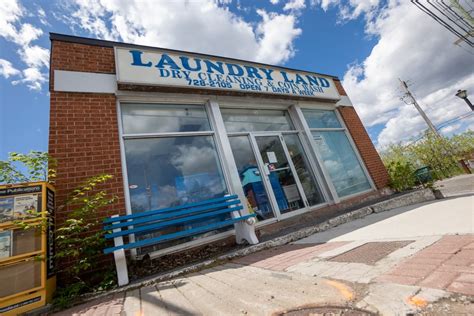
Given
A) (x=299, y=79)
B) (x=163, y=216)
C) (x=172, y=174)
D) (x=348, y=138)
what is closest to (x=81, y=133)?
(x=172, y=174)

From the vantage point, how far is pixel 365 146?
690cm

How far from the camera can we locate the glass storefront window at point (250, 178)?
4.74 m

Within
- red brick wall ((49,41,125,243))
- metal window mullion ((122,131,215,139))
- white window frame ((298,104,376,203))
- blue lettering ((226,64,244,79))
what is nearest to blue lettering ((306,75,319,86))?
white window frame ((298,104,376,203))

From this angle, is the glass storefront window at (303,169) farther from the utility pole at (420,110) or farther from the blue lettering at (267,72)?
the utility pole at (420,110)

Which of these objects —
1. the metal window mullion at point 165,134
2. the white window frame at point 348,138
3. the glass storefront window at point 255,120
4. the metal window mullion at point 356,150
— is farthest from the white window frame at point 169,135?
the metal window mullion at point 356,150

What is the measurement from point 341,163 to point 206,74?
4.46 metres

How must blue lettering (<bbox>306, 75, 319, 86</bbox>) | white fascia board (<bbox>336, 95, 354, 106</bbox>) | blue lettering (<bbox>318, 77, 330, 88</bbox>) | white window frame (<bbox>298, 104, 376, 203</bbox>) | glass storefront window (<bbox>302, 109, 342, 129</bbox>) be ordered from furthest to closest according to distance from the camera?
1. white fascia board (<bbox>336, 95, 354, 106</bbox>)
2. blue lettering (<bbox>318, 77, 330, 88</bbox>)
3. blue lettering (<bbox>306, 75, 319, 86</bbox>)
4. glass storefront window (<bbox>302, 109, 342, 129</bbox>)
5. white window frame (<bbox>298, 104, 376, 203</bbox>)

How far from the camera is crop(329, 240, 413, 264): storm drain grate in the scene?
191 cm

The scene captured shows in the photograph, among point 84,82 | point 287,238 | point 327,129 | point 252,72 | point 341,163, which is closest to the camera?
point 287,238

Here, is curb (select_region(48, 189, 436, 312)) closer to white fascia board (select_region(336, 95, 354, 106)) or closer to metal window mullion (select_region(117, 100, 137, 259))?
metal window mullion (select_region(117, 100, 137, 259))

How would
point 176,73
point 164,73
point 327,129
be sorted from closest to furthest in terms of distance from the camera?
point 164,73 < point 176,73 < point 327,129

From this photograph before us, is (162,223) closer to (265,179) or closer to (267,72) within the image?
(265,179)

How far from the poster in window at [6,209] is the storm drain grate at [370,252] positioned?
352 centimetres

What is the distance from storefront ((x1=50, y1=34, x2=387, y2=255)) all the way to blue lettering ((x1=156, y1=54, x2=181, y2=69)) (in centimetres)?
2
